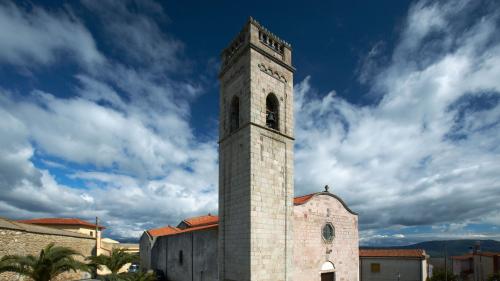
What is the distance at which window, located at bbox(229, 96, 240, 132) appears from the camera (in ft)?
57.5

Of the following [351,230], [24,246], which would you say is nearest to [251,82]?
[351,230]

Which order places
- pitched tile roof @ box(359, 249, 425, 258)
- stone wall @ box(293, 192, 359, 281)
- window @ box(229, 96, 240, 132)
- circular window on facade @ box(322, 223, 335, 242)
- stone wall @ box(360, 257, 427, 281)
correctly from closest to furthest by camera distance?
stone wall @ box(293, 192, 359, 281)
window @ box(229, 96, 240, 132)
circular window on facade @ box(322, 223, 335, 242)
stone wall @ box(360, 257, 427, 281)
pitched tile roof @ box(359, 249, 425, 258)

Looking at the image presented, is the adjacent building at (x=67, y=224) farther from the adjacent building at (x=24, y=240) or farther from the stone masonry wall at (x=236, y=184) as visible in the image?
the stone masonry wall at (x=236, y=184)

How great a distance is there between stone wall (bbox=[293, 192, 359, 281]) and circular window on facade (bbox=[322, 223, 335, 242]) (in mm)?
215

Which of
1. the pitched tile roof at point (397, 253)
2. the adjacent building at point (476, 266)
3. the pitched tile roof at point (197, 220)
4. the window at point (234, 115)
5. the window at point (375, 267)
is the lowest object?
the adjacent building at point (476, 266)

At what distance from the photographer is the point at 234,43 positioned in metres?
18.2

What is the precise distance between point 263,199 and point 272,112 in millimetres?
4983

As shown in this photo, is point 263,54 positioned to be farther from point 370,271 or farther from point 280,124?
point 370,271

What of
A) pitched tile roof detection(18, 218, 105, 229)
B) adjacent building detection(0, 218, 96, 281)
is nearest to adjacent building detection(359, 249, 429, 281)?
adjacent building detection(0, 218, 96, 281)

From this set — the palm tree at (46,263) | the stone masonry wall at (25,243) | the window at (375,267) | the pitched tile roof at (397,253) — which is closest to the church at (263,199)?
the palm tree at (46,263)

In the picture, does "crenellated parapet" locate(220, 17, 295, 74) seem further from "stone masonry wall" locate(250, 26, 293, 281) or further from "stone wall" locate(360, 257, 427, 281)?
"stone wall" locate(360, 257, 427, 281)

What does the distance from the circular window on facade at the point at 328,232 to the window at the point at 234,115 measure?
8329 millimetres

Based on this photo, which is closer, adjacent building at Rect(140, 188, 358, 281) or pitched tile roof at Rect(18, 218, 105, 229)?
adjacent building at Rect(140, 188, 358, 281)

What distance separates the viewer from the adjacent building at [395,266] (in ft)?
81.9
